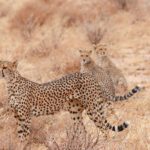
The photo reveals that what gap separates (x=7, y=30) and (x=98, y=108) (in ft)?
29.7

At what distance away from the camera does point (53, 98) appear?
699 cm

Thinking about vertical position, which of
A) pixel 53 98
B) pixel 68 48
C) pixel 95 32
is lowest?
pixel 53 98

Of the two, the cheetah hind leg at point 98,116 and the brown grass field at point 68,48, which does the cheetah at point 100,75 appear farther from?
the cheetah hind leg at point 98,116

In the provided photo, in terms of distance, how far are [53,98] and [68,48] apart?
616cm

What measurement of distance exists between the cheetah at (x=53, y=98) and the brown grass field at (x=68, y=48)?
21 cm

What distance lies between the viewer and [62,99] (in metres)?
6.97

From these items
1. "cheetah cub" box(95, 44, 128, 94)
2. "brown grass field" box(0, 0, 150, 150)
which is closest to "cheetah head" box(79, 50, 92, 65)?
"cheetah cub" box(95, 44, 128, 94)

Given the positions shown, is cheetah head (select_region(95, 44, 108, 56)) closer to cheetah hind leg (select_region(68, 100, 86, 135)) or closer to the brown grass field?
the brown grass field

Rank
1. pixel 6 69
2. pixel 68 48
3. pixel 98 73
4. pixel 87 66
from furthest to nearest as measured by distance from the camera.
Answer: pixel 68 48, pixel 87 66, pixel 98 73, pixel 6 69

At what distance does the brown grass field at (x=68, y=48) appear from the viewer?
700 cm

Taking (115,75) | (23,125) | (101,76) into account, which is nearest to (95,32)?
(115,75)

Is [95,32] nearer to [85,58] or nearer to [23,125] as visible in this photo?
[85,58]

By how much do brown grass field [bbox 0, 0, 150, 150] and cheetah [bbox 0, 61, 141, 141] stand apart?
0.21 m

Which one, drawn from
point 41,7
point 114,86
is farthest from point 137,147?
point 41,7
